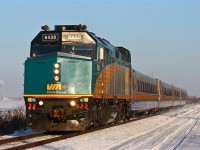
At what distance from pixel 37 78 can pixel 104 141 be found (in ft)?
11.8

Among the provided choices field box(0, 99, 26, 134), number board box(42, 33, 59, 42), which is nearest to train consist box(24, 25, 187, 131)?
number board box(42, 33, 59, 42)

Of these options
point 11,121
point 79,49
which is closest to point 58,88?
point 79,49

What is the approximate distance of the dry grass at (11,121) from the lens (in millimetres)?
16484

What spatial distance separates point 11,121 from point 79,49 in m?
5.31

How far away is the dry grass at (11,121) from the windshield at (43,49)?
352 cm

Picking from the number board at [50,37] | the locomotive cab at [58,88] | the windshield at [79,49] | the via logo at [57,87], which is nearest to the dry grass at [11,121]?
the locomotive cab at [58,88]

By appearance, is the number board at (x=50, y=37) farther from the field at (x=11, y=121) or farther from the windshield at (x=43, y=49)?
the field at (x=11, y=121)

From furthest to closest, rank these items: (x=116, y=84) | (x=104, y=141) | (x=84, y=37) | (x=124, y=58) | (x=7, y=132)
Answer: (x=124, y=58) → (x=116, y=84) → (x=7, y=132) → (x=84, y=37) → (x=104, y=141)

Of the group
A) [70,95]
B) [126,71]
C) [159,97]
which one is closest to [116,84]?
[126,71]

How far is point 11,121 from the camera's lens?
58.7ft

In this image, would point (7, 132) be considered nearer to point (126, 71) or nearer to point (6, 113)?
point (6, 113)

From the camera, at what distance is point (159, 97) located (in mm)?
39438

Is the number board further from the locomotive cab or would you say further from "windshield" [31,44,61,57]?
the locomotive cab

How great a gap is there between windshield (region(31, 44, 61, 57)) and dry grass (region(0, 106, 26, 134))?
352cm
